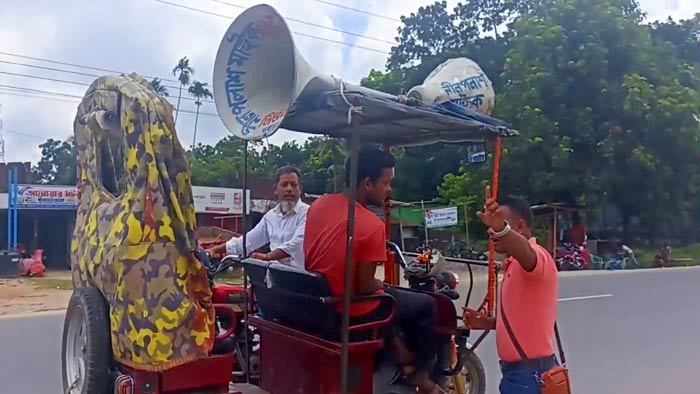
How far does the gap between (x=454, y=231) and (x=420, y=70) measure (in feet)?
31.8

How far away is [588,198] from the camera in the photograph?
2588 centimetres

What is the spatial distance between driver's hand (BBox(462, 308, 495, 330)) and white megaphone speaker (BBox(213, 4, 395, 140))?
4.24ft

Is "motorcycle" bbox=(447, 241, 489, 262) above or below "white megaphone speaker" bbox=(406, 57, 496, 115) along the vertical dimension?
below

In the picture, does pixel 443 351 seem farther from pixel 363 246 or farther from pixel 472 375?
pixel 363 246

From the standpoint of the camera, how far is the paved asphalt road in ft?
23.2

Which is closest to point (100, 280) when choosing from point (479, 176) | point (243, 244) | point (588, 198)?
point (243, 244)

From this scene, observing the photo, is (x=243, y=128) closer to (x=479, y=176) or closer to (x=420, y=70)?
(x=479, y=176)

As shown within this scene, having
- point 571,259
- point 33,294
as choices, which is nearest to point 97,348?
point 33,294

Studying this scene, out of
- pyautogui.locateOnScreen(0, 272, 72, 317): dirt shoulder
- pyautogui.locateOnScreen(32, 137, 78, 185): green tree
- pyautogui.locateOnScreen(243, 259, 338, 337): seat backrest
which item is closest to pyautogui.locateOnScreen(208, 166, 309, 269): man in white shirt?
pyautogui.locateOnScreen(243, 259, 338, 337): seat backrest

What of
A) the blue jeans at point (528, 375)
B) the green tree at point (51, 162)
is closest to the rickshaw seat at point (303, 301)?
the blue jeans at point (528, 375)

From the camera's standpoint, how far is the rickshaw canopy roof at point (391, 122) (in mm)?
3791

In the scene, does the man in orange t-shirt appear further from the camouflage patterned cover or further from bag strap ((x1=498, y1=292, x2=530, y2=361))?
the camouflage patterned cover

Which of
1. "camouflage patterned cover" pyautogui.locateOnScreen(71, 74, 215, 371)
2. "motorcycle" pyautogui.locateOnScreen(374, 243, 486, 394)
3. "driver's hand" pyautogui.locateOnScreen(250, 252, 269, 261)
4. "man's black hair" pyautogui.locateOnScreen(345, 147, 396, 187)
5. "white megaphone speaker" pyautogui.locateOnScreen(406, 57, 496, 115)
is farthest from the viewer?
"driver's hand" pyautogui.locateOnScreen(250, 252, 269, 261)

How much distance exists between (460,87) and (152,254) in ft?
6.32
